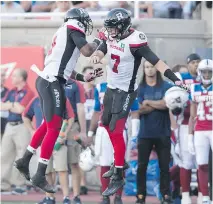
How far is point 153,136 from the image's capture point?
1653cm

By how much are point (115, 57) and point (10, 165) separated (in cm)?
489

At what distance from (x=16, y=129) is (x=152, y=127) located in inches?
95.8

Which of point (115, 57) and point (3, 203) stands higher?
point (115, 57)

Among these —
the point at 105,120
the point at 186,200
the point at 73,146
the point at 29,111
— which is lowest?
the point at 186,200

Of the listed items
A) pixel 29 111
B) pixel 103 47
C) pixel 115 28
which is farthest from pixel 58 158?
pixel 115 28

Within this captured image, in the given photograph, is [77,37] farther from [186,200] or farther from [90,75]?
[186,200]

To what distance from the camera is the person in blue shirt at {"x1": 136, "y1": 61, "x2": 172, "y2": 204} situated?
16484mm

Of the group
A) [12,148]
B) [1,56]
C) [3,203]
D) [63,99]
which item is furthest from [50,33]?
[63,99]

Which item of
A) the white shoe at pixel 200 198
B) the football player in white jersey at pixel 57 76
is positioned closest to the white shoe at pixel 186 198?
the white shoe at pixel 200 198

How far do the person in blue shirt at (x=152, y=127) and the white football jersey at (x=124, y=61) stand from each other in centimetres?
243

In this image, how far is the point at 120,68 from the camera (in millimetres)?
13891

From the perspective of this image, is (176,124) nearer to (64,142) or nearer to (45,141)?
(64,142)

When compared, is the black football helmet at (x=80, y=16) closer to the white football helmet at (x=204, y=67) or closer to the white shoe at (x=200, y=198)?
the white football helmet at (x=204, y=67)

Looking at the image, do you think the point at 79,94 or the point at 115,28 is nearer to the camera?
the point at 115,28
